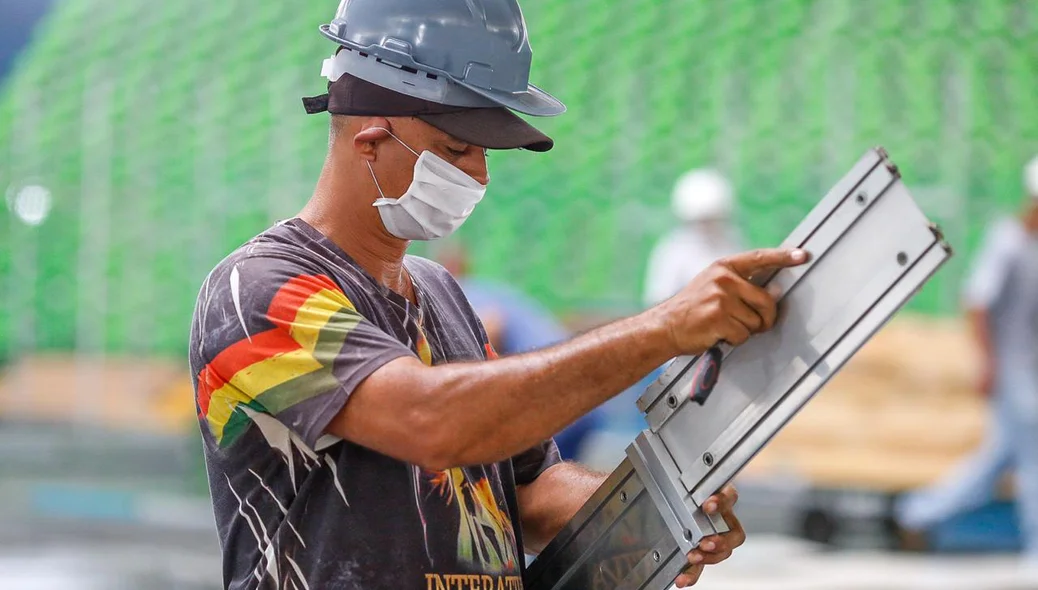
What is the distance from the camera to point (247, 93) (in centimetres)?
1136

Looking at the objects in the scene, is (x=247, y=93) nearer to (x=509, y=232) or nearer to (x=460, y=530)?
(x=509, y=232)

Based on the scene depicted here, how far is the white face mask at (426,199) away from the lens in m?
1.87

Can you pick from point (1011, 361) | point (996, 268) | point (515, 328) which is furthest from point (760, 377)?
point (1011, 361)

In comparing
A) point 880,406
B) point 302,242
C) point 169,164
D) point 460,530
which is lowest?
point 460,530

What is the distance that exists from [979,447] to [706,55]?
3586mm

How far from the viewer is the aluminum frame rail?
1.55 metres

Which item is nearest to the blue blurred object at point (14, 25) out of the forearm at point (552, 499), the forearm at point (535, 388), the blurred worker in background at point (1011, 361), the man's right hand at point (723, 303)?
the blurred worker in background at point (1011, 361)

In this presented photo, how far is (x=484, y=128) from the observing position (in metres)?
1.83

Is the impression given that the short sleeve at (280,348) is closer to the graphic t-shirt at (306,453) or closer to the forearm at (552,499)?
the graphic t-shirt at (306,453)

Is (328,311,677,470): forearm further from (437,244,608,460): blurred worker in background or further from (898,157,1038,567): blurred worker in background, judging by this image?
(898,157,1038,567): blurred worker in background

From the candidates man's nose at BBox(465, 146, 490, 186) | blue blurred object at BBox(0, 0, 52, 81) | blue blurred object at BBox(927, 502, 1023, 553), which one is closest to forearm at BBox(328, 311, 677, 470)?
man's nose at BBox(465, 146, 490, 186)

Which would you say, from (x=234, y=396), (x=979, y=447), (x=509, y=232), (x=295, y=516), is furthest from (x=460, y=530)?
(x=509, y=232)

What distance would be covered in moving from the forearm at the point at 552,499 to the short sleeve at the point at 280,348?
49 centimetres

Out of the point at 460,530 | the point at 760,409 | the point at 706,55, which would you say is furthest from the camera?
the point at 706,55
